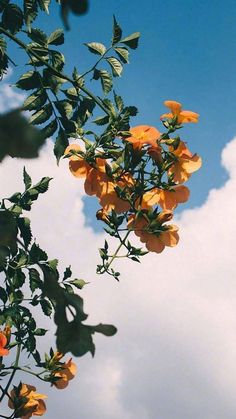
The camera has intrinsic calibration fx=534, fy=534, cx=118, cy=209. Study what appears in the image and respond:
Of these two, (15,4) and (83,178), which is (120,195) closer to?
(83,178)

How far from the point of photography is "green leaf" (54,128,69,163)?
221 cm

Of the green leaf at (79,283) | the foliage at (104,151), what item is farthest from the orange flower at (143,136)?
the green leaf at (79,283)

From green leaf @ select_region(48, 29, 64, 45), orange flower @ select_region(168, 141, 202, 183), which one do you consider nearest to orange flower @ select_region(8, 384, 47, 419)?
orange flower @ select_region(168, 141, 202, 183)

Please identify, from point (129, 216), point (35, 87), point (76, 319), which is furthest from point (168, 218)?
point (76, 319)

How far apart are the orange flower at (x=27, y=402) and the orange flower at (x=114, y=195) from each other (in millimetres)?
1354

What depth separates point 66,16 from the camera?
21.5 inches

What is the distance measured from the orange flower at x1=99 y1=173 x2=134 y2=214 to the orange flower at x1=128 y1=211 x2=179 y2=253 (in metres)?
0.06

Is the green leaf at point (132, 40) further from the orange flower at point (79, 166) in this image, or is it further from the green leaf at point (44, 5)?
the orange flower at point (79, 166)

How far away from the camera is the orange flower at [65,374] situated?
9.45 ft

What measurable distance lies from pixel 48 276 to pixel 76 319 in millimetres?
105

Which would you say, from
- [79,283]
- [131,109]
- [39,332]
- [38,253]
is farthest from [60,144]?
[39,332]

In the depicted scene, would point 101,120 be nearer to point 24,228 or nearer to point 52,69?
point 52,69

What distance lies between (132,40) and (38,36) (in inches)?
16.7

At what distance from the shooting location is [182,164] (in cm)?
198
